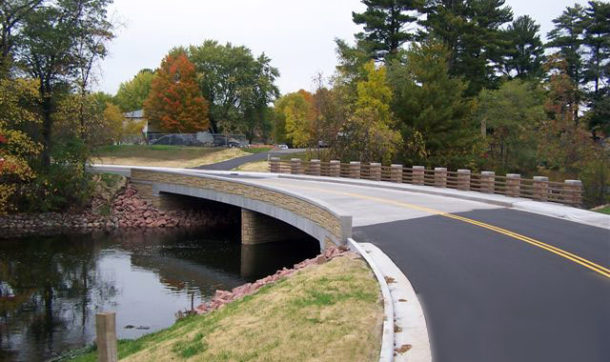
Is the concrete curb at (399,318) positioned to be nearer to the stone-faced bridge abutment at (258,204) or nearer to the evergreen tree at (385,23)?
the stone-faced bridge abutment at (258,204)

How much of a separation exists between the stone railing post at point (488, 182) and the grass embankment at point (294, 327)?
15318mm

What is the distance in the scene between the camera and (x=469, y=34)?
47.2 m

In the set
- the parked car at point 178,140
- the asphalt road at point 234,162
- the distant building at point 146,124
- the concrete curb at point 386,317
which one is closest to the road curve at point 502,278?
the concrete curb at point 386,317

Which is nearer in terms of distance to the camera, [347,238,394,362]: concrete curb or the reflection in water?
[347,238,394,362]: concrete curb

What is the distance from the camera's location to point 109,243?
96.5ft

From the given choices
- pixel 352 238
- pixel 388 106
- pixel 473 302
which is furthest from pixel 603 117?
pixel 473 302

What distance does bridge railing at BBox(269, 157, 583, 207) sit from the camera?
2281 cm

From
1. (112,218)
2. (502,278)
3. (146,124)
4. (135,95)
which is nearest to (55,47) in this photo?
(112,218)

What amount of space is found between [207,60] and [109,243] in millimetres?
47777

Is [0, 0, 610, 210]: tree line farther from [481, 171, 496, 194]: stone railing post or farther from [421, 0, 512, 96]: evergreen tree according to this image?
[481, 171, 496, 194]: stone railing post

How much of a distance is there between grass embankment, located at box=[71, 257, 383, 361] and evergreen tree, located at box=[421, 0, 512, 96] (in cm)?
3841

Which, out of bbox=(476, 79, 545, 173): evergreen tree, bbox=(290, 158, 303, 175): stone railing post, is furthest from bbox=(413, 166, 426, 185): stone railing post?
bbox=(476, 79, 545, 173): evergreen tree

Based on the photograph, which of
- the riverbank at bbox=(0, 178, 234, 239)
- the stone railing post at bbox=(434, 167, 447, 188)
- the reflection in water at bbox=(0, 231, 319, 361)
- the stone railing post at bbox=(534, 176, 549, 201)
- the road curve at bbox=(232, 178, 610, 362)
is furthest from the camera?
the riverbank at bbox=(0, 178, 234, 239)

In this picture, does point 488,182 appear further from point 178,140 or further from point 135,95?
point 135,95
